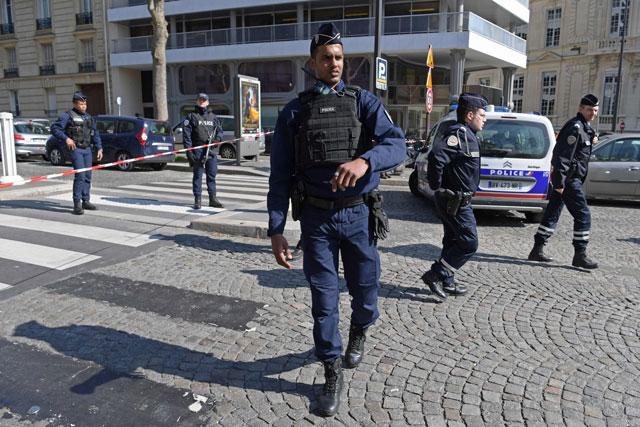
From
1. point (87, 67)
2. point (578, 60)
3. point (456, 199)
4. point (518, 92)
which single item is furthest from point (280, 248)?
point (518, 92)

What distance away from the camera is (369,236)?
9.22 ft

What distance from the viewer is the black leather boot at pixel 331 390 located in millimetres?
2664

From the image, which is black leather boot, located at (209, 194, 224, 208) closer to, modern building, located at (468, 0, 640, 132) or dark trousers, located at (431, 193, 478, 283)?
dark trousers, located at (431, 193, 478, 283)

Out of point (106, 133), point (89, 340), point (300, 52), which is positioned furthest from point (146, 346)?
point (300, 52)

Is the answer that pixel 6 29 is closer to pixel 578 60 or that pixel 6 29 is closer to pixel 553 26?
pixel 553 26

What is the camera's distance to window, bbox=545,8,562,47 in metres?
38.2

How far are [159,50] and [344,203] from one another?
1856 cm

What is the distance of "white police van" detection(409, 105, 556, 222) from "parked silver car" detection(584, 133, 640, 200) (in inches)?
125

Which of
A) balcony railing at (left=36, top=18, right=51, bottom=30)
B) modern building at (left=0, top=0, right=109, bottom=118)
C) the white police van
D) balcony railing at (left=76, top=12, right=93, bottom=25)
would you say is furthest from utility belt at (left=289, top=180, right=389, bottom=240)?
balcony railing at (left=36, top=18, right=51, bottom=30)

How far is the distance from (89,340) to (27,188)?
754 centimetres

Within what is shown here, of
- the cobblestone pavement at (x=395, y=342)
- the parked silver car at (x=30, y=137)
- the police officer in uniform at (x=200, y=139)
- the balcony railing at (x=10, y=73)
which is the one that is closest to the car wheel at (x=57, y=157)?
the parked silver car at (x=30, y=137)

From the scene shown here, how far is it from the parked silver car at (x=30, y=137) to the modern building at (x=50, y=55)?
1795 cm

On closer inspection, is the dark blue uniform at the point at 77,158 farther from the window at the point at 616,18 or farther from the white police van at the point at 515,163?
the window at the point at 616,18

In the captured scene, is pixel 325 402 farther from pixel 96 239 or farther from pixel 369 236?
pixel 96 239
